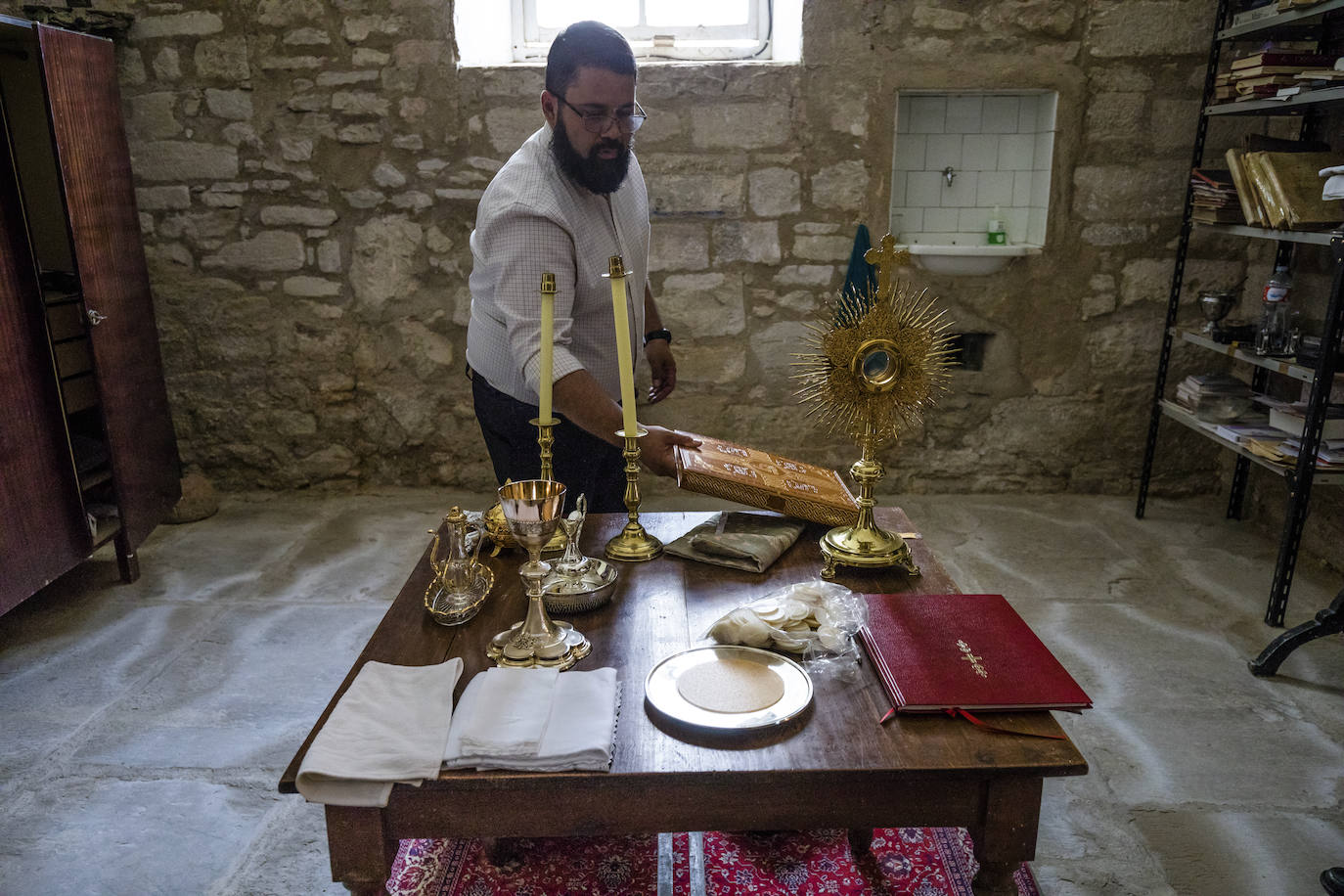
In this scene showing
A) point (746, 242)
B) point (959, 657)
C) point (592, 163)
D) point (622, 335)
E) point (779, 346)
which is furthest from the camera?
point (779, 346)

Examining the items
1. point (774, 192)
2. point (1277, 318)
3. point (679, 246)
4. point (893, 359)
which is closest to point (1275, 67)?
point (1277, 318)

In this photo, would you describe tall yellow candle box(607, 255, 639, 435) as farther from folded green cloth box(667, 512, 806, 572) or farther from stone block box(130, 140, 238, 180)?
stone block box(130, 140, 238, 180)

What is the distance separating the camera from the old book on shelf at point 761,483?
64.5 inches

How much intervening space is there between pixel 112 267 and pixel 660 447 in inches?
89.3

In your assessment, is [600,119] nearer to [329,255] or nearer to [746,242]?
[746,242]

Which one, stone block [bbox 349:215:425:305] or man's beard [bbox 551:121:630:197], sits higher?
man's beard [bbox 551:121:630:197]

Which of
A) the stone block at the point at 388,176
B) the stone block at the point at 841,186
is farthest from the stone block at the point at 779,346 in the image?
the stone block at the point at 388,176

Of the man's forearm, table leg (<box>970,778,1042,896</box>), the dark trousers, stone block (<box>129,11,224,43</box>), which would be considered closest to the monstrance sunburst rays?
the man's forearm

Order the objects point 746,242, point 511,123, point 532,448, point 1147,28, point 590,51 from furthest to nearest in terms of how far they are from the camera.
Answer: point 746,242
point 511,123
point 1147,28
point 532,448
point 590,51

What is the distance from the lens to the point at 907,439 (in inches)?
149

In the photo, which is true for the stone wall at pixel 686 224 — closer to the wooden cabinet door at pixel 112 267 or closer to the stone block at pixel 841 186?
the stone block at pixel 841 186

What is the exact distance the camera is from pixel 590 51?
1.87m

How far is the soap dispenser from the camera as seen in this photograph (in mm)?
3676

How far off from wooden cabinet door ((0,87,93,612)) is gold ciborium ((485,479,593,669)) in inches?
76.1
